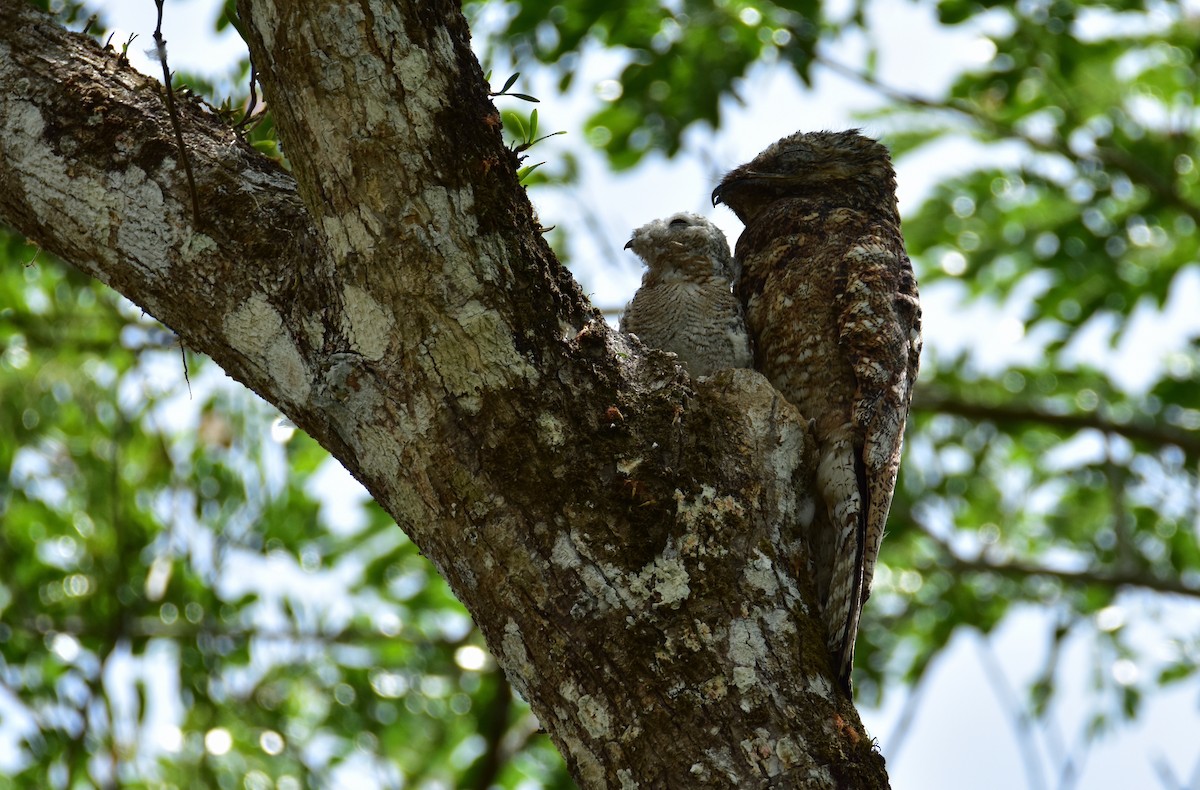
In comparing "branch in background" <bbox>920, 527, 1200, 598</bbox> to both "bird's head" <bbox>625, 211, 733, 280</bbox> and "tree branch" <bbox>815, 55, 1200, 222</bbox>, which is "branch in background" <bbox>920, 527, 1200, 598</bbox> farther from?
"bird's head" <bbox>625, 211, 733, 280</bbox>

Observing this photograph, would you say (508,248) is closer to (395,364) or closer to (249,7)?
(395,364)

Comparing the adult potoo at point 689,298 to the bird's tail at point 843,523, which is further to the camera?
the adult potoo at point 689,298

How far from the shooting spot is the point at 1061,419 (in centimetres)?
575

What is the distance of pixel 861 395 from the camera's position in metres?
3.08

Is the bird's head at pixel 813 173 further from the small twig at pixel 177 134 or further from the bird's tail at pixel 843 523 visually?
the small twig at pixel 177 134

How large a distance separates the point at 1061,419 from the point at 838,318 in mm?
3006

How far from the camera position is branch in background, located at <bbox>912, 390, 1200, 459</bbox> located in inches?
221

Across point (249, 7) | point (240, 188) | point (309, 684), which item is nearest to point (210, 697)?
point (309, 684)

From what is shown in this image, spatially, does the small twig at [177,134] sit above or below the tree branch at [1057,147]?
below

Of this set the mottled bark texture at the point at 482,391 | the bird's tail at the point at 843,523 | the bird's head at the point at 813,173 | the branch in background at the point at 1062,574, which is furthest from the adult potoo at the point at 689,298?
the branch in background at the point at 1062,574

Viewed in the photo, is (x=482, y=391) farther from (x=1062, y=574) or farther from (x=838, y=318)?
(x=1062, y=574)

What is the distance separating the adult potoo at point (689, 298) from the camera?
11.0 ft

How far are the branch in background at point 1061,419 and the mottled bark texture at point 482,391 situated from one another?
3580 mm

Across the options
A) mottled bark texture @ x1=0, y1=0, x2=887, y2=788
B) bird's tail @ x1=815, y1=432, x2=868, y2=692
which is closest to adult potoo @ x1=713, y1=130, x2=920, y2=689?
bird's tail @ x1=815, y1=432, x2=868, y2=692
